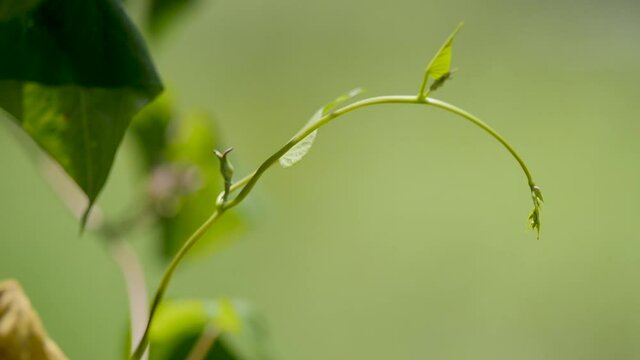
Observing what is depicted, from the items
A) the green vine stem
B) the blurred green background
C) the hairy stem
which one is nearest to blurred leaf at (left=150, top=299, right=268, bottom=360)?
the hairy stem

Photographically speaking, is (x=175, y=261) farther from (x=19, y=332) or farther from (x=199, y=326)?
(x=199, y=326)

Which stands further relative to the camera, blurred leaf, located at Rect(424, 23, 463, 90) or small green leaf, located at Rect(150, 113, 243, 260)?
small green leaf, located at Rect(150, 113, 243, 260)

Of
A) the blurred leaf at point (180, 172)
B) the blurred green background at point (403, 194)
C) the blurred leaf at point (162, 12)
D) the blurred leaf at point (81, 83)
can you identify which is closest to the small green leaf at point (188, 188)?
the blurred leaf at point (180, 172)

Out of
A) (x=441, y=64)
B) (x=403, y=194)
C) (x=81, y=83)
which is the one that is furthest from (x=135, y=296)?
(x=403, y=194)

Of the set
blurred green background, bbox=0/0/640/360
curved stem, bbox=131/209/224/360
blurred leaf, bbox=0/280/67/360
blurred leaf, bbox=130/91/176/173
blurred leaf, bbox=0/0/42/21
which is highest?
blurred leaf, bbox=0/0/42/21

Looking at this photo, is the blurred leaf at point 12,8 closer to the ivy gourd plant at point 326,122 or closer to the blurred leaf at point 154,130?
the ivy gourd plant at point 326,122

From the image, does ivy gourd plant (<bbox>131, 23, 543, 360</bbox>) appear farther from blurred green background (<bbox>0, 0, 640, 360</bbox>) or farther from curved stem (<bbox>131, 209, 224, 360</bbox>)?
blurred green background (<bbox>0, 0, 640, 360</bbox>)
